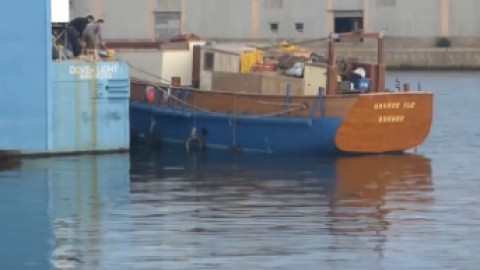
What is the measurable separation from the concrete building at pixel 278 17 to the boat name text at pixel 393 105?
135 ft

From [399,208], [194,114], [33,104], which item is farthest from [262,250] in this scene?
[194,114]

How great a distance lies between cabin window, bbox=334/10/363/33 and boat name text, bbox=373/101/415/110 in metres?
41.4

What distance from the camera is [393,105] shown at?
2569cm

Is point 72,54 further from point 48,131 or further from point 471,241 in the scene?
point 471,241

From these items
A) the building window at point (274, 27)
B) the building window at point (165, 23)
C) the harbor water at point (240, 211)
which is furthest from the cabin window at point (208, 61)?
the building window at point (165, 23)

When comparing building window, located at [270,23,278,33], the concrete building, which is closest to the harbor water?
the concrete building

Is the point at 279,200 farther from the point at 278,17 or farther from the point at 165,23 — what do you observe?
the point at 165,23

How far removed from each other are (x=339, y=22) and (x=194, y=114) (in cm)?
4130

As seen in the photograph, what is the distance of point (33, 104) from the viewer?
80.3ft

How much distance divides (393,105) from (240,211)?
7166 mm

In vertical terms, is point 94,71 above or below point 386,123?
above

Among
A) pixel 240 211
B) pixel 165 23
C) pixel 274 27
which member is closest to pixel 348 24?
pixel 274 27

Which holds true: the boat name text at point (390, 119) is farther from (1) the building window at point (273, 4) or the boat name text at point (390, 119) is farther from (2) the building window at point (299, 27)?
(1) the building window at point (273, 4)

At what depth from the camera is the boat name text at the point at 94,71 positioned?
25000mm
